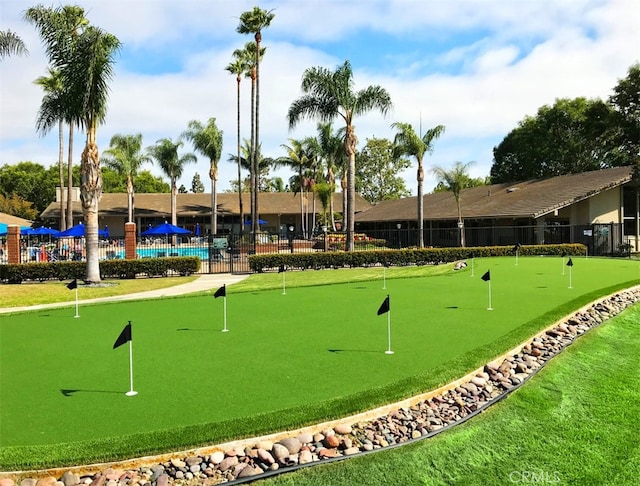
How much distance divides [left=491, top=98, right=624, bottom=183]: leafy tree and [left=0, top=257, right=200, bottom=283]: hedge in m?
34.5

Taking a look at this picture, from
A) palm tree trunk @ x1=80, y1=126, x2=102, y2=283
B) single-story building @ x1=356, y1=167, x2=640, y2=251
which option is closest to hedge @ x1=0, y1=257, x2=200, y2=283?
palm tree trunk @ x1=80, y1=126, x2=102, y2=283

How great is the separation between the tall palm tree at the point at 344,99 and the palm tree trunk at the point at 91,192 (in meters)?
11.9

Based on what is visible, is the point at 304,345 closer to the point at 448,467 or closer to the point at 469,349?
the point at 469,349

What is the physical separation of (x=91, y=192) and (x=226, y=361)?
48.8 feet

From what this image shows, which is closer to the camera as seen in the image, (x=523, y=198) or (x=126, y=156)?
(x=523, y=198)

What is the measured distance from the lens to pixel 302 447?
4.57 meters

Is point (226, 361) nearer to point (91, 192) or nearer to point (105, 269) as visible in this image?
point (91, 192)

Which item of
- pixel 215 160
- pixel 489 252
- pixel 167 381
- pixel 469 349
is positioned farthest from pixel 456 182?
pixel 167 381

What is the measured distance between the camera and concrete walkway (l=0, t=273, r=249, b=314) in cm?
1360

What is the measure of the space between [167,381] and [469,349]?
14.5 ft

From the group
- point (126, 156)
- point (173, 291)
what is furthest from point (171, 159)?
point (173, 291)

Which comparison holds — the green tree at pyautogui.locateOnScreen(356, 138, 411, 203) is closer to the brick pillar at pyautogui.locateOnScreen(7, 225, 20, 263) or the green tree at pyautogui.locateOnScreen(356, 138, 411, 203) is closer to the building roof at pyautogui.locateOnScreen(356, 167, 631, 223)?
the building roof at pyautogui.locateOnScreen(356, 167, 631, 223)

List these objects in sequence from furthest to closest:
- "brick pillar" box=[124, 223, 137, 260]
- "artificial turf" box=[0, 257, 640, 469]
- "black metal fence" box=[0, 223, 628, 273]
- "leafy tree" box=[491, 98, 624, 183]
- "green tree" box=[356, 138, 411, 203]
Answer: "green tree" box=[356, 138, 411, 203] → "leafy tree" box=[491, 98, 624, 183] → "black metal fence" box=[0, 223, 628, 273] → "brick pillar" box=[124, 223, 137, 260] → "artificial turf" box=[0, 257, 640, 469]

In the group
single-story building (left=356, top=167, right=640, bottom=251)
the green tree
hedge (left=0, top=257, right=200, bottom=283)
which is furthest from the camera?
the green tree
